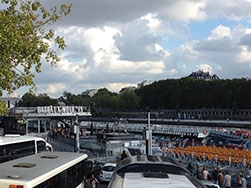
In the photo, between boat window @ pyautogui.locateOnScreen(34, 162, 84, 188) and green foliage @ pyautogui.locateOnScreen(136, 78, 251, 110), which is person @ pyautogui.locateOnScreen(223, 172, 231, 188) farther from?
green foliage @ pyautogui.locateOnScreen(136, 78, 251, 110)

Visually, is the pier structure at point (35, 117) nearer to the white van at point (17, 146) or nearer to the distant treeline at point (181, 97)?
the white van at point (17, 146)

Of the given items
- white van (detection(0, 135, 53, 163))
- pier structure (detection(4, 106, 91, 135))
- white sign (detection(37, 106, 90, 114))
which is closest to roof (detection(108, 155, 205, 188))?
white van (detection(0, 135, 53, 163))

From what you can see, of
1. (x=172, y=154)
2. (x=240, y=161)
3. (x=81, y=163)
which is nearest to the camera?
(x=81, y=163)

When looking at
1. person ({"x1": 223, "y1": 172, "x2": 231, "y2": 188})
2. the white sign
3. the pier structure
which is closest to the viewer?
person ({"x1": 223, "y1": 172, "x2": 231, "y2": 188})

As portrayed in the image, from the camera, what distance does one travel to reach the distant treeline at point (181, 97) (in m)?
92.2

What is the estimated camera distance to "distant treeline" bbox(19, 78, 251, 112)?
302ft

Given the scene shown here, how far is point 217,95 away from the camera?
97125mm

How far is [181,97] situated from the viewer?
11175 centimetres

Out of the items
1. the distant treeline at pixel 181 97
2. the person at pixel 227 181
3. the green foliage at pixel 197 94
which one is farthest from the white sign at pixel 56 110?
the green foliage at pixel 197 94

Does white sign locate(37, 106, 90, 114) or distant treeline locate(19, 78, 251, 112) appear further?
distant treeline locate(19, 78, 251, 112)

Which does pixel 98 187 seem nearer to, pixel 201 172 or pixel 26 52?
pixel 201 172

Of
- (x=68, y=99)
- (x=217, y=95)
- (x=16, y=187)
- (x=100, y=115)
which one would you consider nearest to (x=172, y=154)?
(x=16, y=187)

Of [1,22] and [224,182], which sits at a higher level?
[1,22]

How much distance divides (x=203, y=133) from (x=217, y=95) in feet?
166
